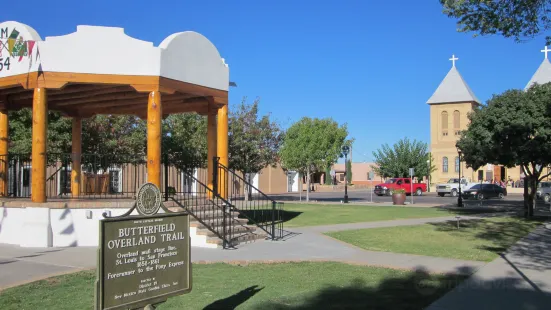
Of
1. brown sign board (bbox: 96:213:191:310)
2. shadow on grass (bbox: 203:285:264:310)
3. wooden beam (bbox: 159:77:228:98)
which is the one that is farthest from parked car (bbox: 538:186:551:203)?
brown sign board (bbox: 96:213:191:310)

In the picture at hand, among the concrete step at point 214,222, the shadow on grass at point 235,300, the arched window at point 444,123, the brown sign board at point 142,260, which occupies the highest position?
the arched window at point 444,123

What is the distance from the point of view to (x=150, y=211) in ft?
18.1

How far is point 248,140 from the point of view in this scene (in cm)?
3397

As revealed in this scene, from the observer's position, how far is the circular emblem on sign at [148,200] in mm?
5395

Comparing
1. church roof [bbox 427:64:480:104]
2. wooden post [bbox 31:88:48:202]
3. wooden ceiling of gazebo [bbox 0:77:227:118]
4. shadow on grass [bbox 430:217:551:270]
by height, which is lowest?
shadow on grass [bbox 430:217:551:270]

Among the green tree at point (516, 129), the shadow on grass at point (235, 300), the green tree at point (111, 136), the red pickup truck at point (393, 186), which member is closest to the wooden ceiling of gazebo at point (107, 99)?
the shadow on grass at point (235, 300)

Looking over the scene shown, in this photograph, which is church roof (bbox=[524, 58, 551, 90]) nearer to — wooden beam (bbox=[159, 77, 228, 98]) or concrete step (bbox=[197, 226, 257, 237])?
wooden beam (bbox=[159, 77, 228, 98])

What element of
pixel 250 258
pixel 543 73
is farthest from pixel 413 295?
pixel 543 73

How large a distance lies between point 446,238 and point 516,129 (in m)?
8.92

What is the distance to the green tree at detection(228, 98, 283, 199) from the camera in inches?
1308

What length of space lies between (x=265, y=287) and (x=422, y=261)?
13.6 feet

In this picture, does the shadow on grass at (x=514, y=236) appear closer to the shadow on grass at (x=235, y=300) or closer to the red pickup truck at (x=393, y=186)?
the shadow on grass at (x=235, y=300)

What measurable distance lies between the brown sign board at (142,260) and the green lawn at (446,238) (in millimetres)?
7557

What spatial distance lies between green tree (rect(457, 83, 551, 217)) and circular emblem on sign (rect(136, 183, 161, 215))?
18928 mm
